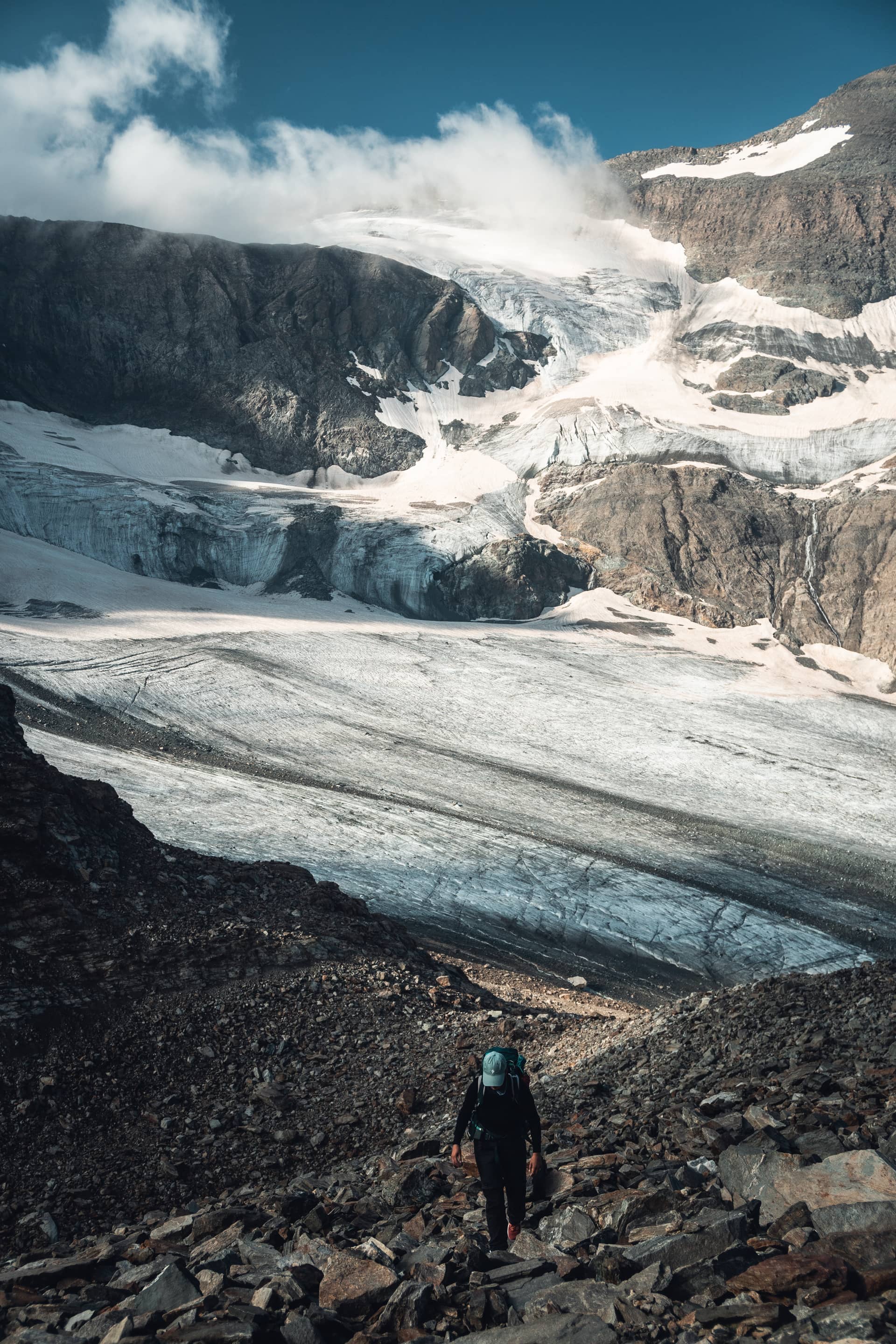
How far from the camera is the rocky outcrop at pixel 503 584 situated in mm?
51250

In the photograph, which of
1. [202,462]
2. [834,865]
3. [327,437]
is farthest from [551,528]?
[834,865]

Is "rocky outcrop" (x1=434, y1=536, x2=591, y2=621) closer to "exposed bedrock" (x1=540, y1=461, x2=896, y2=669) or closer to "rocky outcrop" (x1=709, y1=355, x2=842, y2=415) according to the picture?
"exposed bedrock" (x1=540, y1=461, x2=896, y2=669)

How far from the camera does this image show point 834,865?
75.4 ft

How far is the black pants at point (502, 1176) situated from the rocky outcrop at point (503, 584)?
151 feet

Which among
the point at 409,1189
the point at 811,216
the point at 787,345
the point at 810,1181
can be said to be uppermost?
the point at 811,216

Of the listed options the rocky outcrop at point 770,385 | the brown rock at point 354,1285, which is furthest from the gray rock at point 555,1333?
the rocky outcrop at point 770,385

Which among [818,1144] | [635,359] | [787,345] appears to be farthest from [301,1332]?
[787,345]

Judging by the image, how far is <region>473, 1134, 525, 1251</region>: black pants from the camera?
4930 millimetres

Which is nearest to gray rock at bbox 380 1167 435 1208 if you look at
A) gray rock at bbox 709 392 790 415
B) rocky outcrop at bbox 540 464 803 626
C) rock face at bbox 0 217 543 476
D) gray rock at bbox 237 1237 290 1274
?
gray rock at bbox 237 1237 290 1274

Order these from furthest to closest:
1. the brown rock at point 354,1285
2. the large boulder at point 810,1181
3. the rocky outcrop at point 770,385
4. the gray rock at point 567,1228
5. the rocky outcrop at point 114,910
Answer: the rocky outcrop at point 770,385 < the rocky outcrop at point 114,910 < the gray rock at point 567,1228 < the large boulder at point 810,1181 < the brown rock at point 354,1285

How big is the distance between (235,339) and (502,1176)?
235 feet

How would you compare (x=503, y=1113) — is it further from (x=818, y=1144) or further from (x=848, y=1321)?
(x=848, y=1321)

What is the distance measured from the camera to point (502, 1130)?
503cm

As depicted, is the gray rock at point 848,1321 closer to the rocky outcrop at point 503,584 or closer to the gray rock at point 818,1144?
the gray rock at point 818,1144
